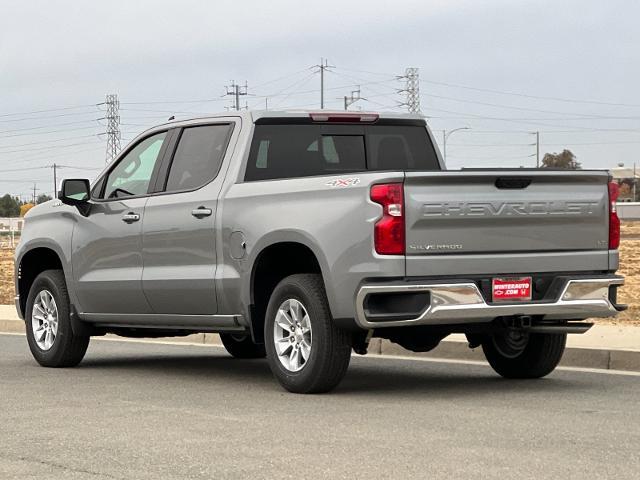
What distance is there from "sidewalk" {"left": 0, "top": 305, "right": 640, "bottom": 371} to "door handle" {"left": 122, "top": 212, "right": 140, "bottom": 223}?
3.33m

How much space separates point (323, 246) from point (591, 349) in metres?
3.46

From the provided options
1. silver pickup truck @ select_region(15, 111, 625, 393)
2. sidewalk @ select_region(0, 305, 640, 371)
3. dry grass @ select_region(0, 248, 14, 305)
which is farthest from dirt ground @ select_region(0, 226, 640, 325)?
silver pickup truck @ select_region(15, 111, 625, 393)

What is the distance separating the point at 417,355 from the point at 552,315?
141 inches

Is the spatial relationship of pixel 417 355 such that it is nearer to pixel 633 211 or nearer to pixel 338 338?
pixel 338 338

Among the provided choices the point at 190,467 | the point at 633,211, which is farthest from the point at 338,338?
the point at 633,211

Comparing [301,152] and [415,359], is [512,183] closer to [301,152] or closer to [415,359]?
[301,152]

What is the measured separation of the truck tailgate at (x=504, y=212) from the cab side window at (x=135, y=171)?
3176 mm

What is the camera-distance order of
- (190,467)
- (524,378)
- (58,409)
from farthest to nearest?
1. (524,378)
2. (58,409)
3. (190,467)

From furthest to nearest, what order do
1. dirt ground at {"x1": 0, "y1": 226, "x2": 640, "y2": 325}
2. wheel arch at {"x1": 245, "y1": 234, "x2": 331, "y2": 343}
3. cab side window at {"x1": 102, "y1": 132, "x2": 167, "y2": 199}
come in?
dirt ground at {"x1": 0, "y1": 226, "x2": 640, "y2": 325} < cab side window at {"x1": 102, "y1": 132, "x2": 167, "y2": 199} < wheel arch at {"x1": 245, "y1": 234, "x2": 331, "y2": 343}

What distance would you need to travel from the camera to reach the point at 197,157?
1151 centimetres

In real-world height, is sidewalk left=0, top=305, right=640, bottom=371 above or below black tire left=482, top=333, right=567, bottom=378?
below

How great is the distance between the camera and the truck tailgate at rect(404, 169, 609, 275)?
31.4 feet

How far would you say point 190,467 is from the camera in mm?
6859

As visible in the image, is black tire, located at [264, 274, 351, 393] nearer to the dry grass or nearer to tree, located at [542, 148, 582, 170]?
the dry grass
